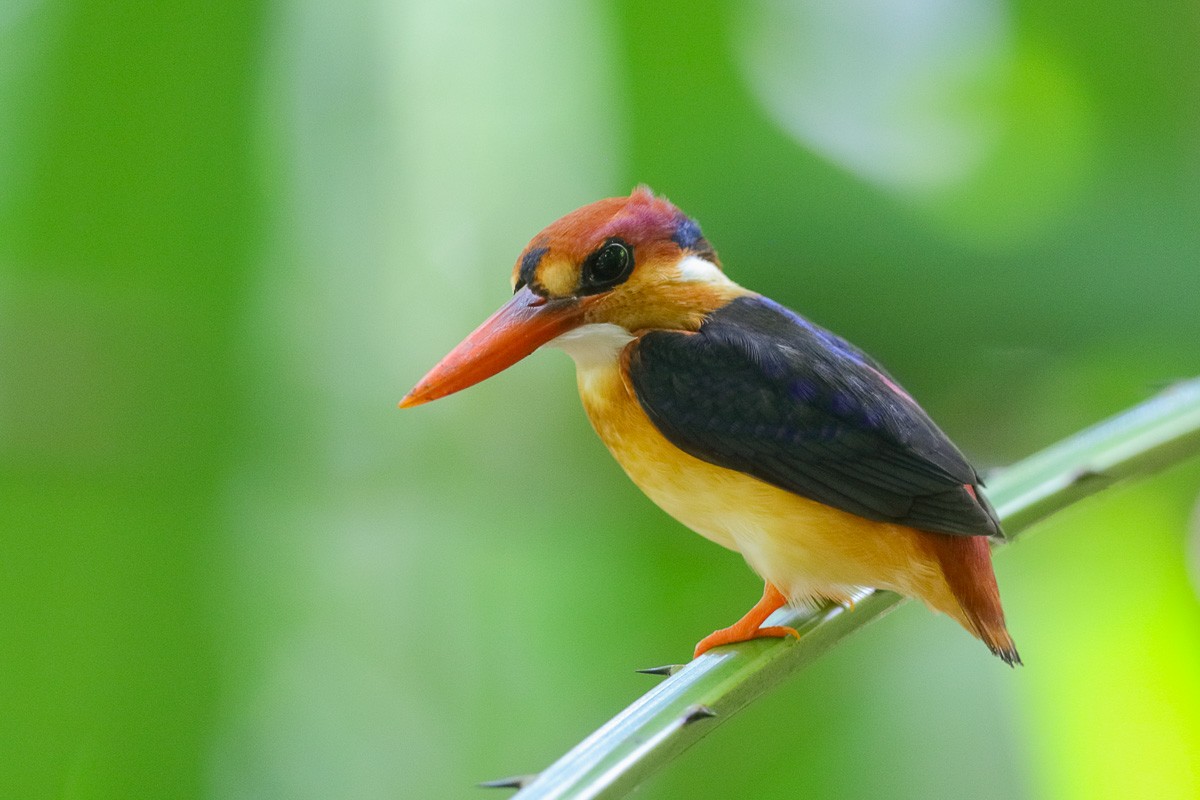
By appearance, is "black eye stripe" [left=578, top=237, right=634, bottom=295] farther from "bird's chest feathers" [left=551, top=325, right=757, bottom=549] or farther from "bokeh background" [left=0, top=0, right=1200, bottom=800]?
"bokeh background" [left=0, top=0, right=1200, bottom=800]

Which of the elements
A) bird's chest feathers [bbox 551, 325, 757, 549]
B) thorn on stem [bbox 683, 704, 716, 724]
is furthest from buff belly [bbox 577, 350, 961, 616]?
thorn on stem [bbox 683, 704, 716, 724]

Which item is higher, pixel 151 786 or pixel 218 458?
pixel 218 458

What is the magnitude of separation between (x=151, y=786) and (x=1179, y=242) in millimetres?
1304

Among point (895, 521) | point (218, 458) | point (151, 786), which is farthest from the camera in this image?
point (218, 458)

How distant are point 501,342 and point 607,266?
111 millimetres

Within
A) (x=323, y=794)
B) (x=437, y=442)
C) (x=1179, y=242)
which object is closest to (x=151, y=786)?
(x=323, y=794)

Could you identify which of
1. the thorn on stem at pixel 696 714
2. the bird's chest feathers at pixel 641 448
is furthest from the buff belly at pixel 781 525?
the thorn on stem at pixel 696 714

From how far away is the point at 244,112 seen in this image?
A: 0.96 m

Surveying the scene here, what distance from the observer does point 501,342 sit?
644 millimetres

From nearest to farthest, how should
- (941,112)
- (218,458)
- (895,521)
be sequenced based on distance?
(895,521)
(218,458)
(941,112)

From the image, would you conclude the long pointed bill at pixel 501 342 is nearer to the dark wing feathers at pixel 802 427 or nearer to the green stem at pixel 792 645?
the dark wing feathers at pixel 802 427

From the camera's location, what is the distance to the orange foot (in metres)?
0.67

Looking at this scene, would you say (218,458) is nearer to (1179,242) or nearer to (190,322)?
(190,322)

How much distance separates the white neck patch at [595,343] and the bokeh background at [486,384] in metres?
0.36
